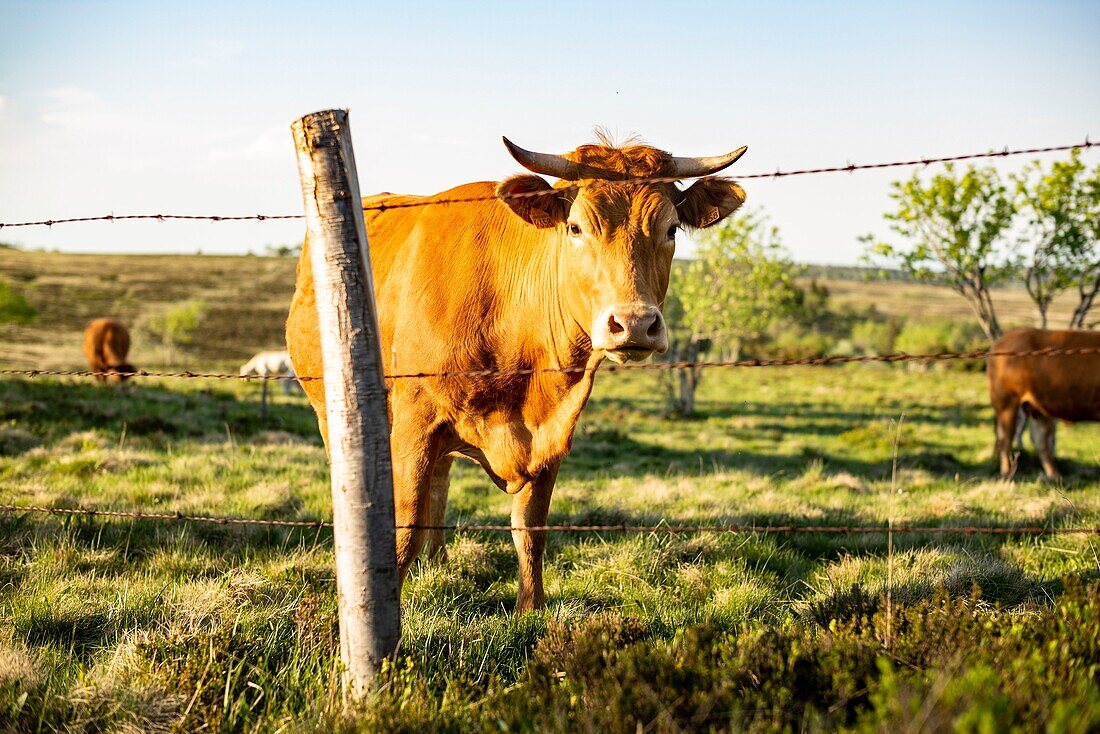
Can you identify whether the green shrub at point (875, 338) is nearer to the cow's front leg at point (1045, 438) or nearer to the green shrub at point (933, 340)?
the green shrub at point (933, 340)

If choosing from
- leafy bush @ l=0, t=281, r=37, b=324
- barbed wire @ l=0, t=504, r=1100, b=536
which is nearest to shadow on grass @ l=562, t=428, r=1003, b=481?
barbed wire @ l=0, t=504, r=1100, b=536

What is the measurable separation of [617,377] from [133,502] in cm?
3449

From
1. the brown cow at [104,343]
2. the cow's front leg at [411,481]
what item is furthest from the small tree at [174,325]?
the cow's front leg at [411,481]

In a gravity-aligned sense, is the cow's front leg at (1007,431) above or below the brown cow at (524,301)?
below

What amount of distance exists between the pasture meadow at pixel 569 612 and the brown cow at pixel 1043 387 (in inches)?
98.0

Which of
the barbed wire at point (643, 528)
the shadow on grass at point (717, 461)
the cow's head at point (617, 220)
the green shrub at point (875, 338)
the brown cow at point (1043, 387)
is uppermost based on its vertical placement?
the cow's head at point (617, 220)

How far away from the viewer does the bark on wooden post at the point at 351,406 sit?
9.30 ft

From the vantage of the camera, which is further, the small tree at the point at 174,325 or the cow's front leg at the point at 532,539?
the small tree at the point at 174,325

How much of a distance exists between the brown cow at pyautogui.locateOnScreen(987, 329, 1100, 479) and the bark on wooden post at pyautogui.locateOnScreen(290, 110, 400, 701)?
1205cm

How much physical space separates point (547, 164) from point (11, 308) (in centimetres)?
4115

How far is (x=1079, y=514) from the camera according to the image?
6977 millimetres

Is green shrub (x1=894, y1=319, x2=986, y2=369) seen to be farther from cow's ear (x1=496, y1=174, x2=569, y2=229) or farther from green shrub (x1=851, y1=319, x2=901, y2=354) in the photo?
cow's ear (x1=496, y1=174, x2=569, y2=229)

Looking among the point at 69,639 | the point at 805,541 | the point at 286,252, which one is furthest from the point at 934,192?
the point at 286,252

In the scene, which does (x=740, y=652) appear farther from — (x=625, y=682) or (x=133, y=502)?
(x=133, y=502)
